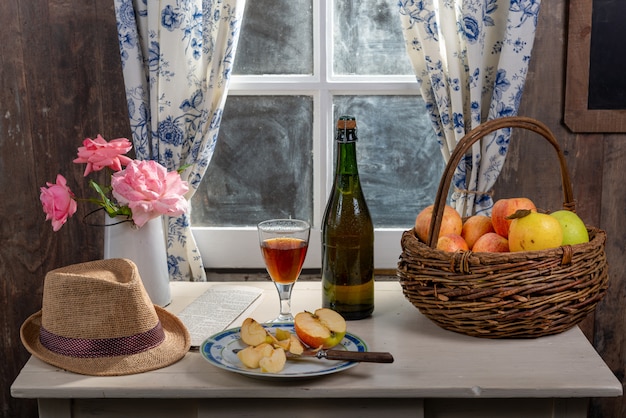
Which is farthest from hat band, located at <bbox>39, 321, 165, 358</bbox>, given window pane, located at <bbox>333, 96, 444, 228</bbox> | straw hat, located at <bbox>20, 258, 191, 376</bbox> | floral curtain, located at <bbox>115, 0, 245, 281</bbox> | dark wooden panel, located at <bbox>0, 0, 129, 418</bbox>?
window pane, located at <bbox>333, 96, 444, 228</bbox>

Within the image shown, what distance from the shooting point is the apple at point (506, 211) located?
1.48 meters

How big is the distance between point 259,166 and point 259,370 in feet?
3.07

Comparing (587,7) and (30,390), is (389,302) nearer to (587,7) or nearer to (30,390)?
(30,390)

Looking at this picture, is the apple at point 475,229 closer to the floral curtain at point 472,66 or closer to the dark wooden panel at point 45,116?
the floral curtain at point 472,66

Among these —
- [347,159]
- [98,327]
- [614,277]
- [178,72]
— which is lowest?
[614,277]

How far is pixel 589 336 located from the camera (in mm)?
2039

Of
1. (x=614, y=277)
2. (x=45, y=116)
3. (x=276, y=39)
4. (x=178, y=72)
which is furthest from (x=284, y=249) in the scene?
(x=614, y=277)

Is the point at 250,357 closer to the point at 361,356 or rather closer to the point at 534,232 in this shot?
the point at 361,356

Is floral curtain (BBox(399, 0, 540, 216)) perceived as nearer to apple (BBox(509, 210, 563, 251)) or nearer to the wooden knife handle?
apple (BBox(509, 210, 563, 251))

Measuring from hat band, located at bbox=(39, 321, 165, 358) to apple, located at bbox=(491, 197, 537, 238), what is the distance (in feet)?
2.30

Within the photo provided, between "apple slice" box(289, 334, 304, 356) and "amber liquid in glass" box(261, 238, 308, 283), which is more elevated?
"amber liquid in glass" box(261, 238, 308, 283)

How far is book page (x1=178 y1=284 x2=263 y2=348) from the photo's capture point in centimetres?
150

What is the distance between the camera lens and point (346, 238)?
1532 millimetres

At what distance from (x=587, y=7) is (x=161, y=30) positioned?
105 cm
